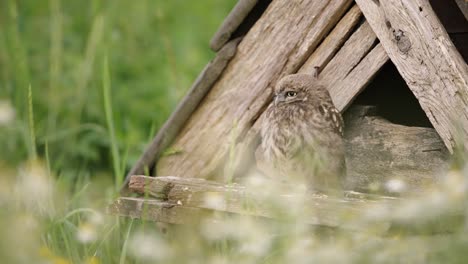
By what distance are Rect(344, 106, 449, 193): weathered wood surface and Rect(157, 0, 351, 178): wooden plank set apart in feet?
1.38

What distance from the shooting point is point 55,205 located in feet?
14.4

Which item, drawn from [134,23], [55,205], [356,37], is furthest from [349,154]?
[134,23]

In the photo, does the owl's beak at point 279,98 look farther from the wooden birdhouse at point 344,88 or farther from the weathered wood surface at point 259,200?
the weathered wood surface at point 259,200

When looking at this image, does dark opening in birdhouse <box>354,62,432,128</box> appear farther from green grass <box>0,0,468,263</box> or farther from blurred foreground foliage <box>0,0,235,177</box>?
blurred foreground foliage <box>0,0,235,177</box>

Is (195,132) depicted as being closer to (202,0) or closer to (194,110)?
(194,110)

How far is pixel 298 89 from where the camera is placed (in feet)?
14.4

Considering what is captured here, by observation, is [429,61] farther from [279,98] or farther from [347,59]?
[279,98]

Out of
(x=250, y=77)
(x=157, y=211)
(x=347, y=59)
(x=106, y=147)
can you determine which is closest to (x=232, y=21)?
(x=250, y=77)

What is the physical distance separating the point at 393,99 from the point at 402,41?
94cm

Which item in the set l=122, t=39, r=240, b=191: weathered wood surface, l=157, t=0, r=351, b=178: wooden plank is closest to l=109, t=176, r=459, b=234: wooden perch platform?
l=157, t=0, r=351, b=178: wooden plank

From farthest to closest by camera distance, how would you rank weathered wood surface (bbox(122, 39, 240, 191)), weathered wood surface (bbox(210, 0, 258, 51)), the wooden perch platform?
weathered wood surface (bbox(122, 39, 240, 191)) < weathered wood surface (bbox(210, 0, 258, 51)) < the wooden perch platform

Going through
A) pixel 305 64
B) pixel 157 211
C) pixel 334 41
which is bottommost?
pixel 157 211

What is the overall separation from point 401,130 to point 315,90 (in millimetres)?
444

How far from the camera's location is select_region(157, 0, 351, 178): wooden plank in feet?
14.6
